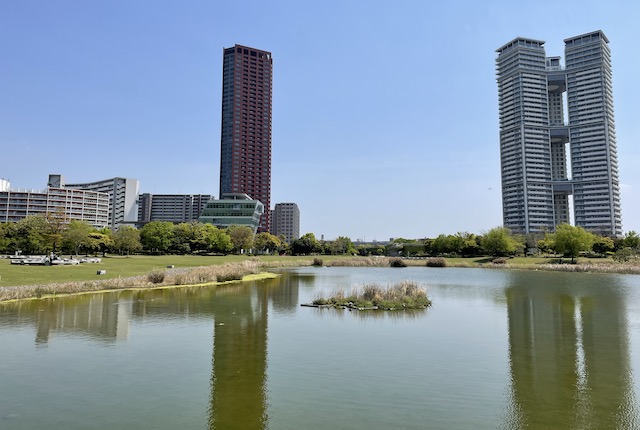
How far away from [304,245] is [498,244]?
6393 centimetres

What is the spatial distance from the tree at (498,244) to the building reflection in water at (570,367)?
83874 millimetres

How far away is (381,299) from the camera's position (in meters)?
34.1

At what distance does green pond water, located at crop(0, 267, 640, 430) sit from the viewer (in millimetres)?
11992

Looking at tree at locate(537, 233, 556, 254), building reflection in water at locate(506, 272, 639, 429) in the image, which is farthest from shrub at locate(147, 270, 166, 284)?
tree at locate(537, 233, 556, 254)

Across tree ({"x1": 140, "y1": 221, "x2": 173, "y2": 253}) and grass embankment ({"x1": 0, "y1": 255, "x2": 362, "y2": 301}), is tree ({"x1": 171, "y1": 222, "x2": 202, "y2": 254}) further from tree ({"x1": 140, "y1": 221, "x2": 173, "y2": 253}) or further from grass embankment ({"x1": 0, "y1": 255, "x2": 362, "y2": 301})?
grass embankment ({"x1": 0, "y1": 255, "x2": 362, "y2": 301})

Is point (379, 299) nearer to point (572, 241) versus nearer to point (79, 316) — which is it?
point (79, 316)

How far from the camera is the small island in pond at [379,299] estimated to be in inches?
1298

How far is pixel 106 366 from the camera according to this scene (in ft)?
54.5

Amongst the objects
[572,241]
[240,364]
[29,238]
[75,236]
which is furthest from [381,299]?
[29,238]

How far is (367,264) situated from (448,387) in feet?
283

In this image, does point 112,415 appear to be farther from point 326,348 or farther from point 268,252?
point 268,252

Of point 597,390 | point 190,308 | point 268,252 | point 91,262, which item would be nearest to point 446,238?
point 268,252

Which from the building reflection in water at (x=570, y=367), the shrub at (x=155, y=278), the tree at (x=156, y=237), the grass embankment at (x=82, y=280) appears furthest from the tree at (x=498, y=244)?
the shrub at (x=155, y=278)

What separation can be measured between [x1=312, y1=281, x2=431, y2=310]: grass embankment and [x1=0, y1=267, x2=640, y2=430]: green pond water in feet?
6.40
